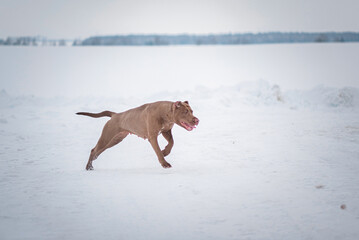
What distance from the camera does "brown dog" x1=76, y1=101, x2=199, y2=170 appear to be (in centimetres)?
556

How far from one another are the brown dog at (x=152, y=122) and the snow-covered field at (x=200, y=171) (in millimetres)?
394

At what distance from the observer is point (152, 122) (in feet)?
18.5

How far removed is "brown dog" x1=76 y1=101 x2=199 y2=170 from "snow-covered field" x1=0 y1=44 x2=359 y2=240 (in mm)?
394

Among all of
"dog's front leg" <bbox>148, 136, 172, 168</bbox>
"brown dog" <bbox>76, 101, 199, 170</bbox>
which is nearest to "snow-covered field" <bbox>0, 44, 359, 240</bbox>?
"dog's front leg" <bbox>148, 136, 172, 168</bbox>

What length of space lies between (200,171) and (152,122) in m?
0.91

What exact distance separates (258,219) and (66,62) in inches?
966

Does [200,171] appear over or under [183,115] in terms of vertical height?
A: under

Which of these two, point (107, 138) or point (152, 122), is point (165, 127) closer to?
point (152, 122)

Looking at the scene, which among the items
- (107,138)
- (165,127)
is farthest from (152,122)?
(107,138)

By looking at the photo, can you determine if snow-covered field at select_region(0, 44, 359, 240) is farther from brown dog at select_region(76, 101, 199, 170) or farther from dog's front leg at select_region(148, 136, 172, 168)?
brown dog at select_region(76, 101, 199, 170)

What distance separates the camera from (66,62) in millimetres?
26641

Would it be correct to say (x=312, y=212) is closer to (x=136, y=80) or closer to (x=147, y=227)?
(x=147, y=227)

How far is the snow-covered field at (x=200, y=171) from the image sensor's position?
3.76 meters

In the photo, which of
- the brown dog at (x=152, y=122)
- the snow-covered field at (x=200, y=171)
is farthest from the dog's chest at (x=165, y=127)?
the snow-covered field at (x=200, y=171)
